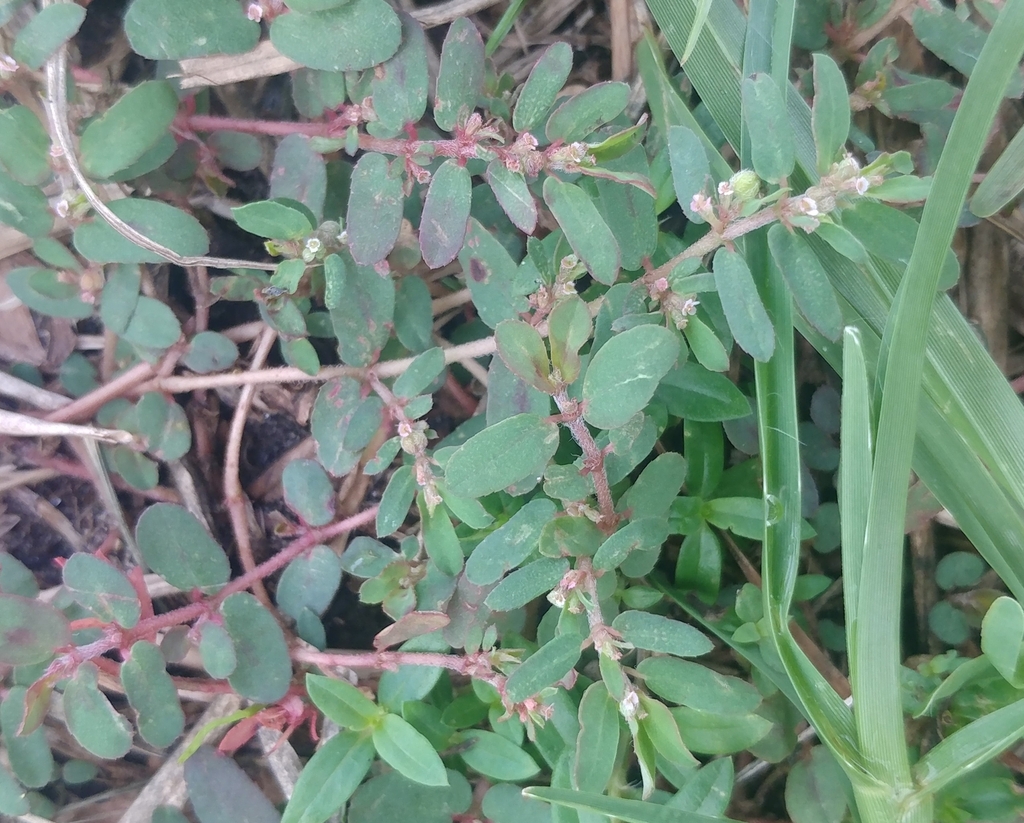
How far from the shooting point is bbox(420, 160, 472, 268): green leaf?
119 centimetres

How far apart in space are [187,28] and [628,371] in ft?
3.02

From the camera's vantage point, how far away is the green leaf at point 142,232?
4.33 feet

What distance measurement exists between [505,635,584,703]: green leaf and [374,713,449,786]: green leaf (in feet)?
0.79

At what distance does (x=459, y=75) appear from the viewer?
119cm

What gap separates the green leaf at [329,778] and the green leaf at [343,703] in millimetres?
30

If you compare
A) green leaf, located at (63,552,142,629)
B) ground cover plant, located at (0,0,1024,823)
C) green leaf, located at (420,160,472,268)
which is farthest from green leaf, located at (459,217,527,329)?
green leaf, located at (63,552,142,629)

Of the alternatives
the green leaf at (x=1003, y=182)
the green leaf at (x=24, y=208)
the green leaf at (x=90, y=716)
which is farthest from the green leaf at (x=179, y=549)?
the green leaf at (x=1003, y=182)

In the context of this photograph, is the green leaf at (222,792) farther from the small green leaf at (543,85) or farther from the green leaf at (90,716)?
the small green leaf at (543,85)

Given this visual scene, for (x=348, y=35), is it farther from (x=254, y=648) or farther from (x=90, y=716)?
(x=90, y=716)

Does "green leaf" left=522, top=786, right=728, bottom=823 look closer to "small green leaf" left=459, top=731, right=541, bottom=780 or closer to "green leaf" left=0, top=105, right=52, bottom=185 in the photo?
"small green leaf" left=459, top=731, right=541, bottom=780

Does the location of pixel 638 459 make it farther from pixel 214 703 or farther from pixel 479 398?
pixel 214 703

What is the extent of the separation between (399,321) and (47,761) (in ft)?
3.68

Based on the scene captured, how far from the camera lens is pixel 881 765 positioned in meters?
1.15

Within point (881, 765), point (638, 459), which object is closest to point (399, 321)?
point (638, 459)
